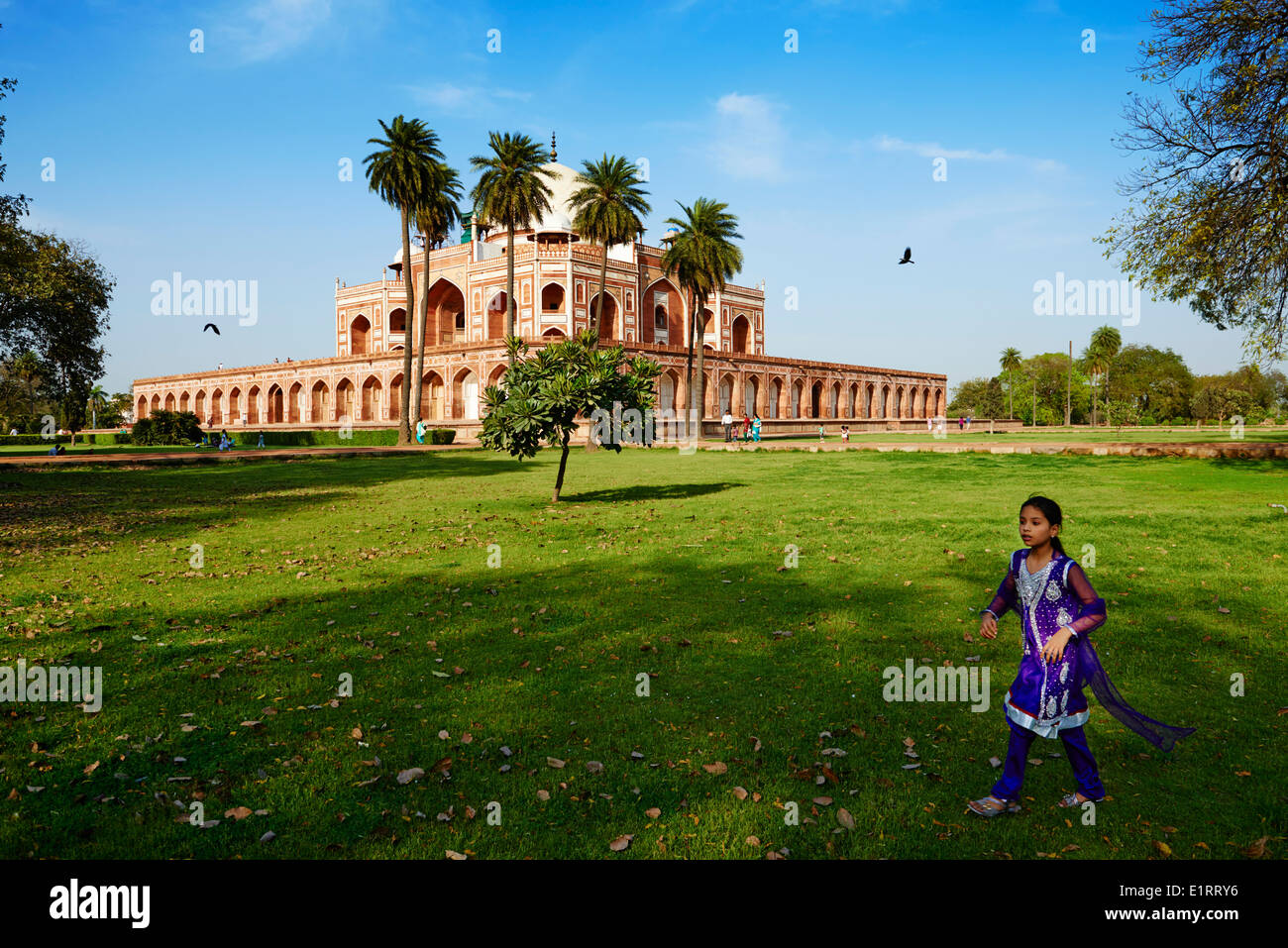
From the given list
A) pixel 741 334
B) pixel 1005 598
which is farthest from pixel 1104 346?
pixel 1005 598

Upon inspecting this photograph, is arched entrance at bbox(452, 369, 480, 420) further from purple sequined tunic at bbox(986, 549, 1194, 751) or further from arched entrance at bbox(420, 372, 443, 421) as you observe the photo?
purple sequined tunic at bbox(986, 549, 1194, 751)

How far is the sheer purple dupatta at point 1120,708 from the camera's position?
3918 millimetres

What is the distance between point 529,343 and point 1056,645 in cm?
5388

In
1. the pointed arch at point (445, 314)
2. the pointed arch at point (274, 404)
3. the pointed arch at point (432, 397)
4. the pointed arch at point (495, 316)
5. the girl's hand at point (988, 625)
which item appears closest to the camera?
the girl's hand at point (988, 625)

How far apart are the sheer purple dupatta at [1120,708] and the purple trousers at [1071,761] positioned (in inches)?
8.8

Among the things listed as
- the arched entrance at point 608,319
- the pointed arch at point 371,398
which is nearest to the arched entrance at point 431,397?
the pointed arch at point 371,398

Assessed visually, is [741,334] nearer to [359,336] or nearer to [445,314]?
[445,314]

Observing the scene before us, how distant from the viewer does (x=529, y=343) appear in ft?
182

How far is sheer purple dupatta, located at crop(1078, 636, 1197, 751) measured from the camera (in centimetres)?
392

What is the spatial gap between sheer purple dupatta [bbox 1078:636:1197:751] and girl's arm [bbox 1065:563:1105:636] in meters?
0.09

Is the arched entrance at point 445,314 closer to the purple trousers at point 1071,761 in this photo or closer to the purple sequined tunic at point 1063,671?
the purple sequined tunic at point 1063,671

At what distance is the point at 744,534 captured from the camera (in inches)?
487
